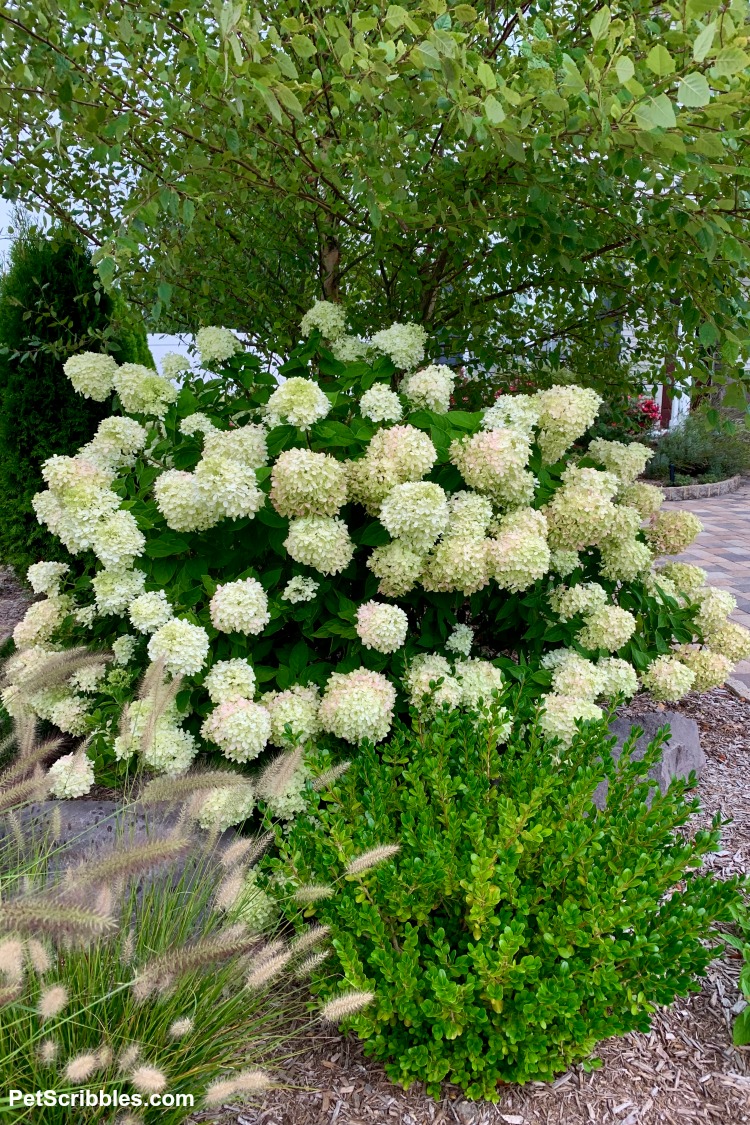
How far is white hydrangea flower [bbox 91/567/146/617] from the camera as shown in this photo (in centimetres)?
260

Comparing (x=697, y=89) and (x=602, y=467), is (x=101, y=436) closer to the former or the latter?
(x=602, y=467)

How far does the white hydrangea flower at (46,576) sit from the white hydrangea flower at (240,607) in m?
0.96

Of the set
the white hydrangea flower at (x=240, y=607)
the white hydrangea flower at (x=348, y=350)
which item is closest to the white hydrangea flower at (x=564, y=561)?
the white hydrangea flower at (x=240, y=607)

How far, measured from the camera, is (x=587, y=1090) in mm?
1837

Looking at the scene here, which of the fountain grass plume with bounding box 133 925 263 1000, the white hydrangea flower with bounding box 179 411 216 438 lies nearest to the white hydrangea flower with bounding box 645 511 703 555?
the white hydrangea flower with bounding box 179 411 216 438

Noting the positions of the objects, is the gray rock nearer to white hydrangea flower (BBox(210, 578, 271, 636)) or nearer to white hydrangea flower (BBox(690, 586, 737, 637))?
white hydrangea flower (BBox(690, 586, 737, 637))

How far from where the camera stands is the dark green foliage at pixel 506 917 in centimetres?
168

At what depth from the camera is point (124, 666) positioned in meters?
2.81

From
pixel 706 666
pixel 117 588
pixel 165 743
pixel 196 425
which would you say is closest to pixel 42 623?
pixel 117 588

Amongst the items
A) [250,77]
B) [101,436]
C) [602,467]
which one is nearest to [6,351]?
[101,436]

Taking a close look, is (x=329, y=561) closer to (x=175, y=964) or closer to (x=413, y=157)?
(x=175, y=964)

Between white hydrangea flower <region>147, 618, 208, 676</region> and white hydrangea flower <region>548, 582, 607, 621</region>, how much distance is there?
1228 mm

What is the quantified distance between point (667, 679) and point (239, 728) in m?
1.59

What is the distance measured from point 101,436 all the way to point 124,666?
2.77 feet
